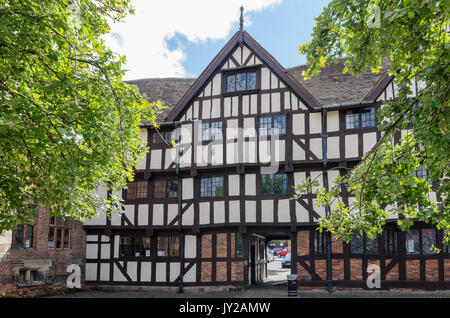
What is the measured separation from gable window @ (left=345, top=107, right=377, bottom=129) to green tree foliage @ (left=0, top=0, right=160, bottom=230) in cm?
1084

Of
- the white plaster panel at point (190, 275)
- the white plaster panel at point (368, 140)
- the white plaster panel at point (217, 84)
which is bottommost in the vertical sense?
the white plaster panel at point (190, 275)

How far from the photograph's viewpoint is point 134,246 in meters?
19.5

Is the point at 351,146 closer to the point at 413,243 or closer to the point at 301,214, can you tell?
the point at 301,214

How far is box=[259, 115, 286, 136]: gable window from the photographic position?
17.8m

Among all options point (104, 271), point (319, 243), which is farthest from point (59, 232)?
point (319, 243)

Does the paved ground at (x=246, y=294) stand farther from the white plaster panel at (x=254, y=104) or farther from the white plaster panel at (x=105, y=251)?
the white plaster panel at (x=254, y=104)

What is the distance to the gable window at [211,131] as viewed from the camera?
18.4 metres

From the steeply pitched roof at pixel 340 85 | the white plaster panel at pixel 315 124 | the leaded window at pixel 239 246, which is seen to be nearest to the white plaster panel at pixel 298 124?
the white plaster panel at pixel 315 124

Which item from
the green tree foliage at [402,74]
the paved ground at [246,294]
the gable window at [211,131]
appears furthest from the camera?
the gable window at [211,131]

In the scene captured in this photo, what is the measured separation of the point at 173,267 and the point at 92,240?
4.43 metres

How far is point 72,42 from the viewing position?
23.1 ft

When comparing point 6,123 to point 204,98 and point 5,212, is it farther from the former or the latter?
point 204,98

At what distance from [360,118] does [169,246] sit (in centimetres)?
1041

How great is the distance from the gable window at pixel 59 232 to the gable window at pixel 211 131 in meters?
7.22
